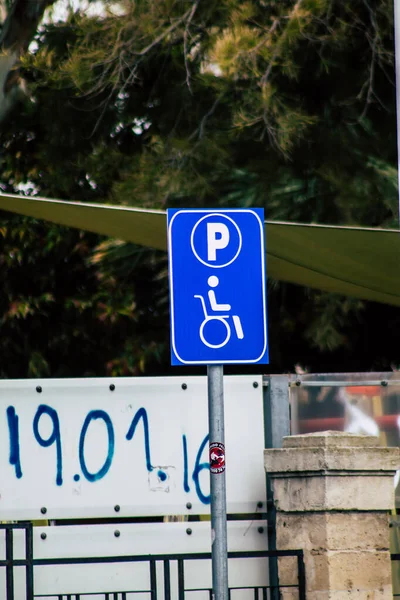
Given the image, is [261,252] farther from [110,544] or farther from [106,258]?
[106,258]

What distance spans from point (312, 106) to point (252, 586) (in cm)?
709

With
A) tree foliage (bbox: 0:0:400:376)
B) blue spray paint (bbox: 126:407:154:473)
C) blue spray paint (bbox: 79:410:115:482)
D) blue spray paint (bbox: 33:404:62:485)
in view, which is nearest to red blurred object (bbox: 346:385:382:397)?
blue spray paint (bbox: 126:407:154:473)

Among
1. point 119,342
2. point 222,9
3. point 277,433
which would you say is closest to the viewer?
point 277,433

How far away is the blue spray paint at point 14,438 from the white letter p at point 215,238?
2119 millimetres

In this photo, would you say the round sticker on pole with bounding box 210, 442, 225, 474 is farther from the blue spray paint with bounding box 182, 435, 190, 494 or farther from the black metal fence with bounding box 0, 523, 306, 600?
the blue spray paint with bounding box 182, 435, 190, 494

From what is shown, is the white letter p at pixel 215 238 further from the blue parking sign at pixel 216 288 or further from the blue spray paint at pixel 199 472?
the blue spray paint at pixel 199 472

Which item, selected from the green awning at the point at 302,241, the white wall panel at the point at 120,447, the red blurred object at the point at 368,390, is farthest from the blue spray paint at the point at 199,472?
the green awning at the point at 302,241

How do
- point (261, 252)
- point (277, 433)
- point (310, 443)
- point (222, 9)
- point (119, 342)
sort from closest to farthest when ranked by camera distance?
1. point (261, 252)
2. point (310, 443)
3. point (277, 433)
4. point (222, 9)
5. point (119, 342)

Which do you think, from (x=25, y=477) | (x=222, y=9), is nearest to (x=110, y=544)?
(x=25, y=477)

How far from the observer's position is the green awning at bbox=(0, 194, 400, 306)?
20.4ft

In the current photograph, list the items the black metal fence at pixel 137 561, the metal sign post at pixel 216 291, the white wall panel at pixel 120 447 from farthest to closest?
the white wall panel at pixel 120 447 < the black metal fence at pixel 137 561 < the metal sign post at pixel 216 291

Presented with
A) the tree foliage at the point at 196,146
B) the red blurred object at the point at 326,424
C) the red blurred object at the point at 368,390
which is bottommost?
the red blurred object at the point at 326,424

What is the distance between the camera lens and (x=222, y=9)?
1133 centimetres

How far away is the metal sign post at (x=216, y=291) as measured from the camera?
13.2ft
